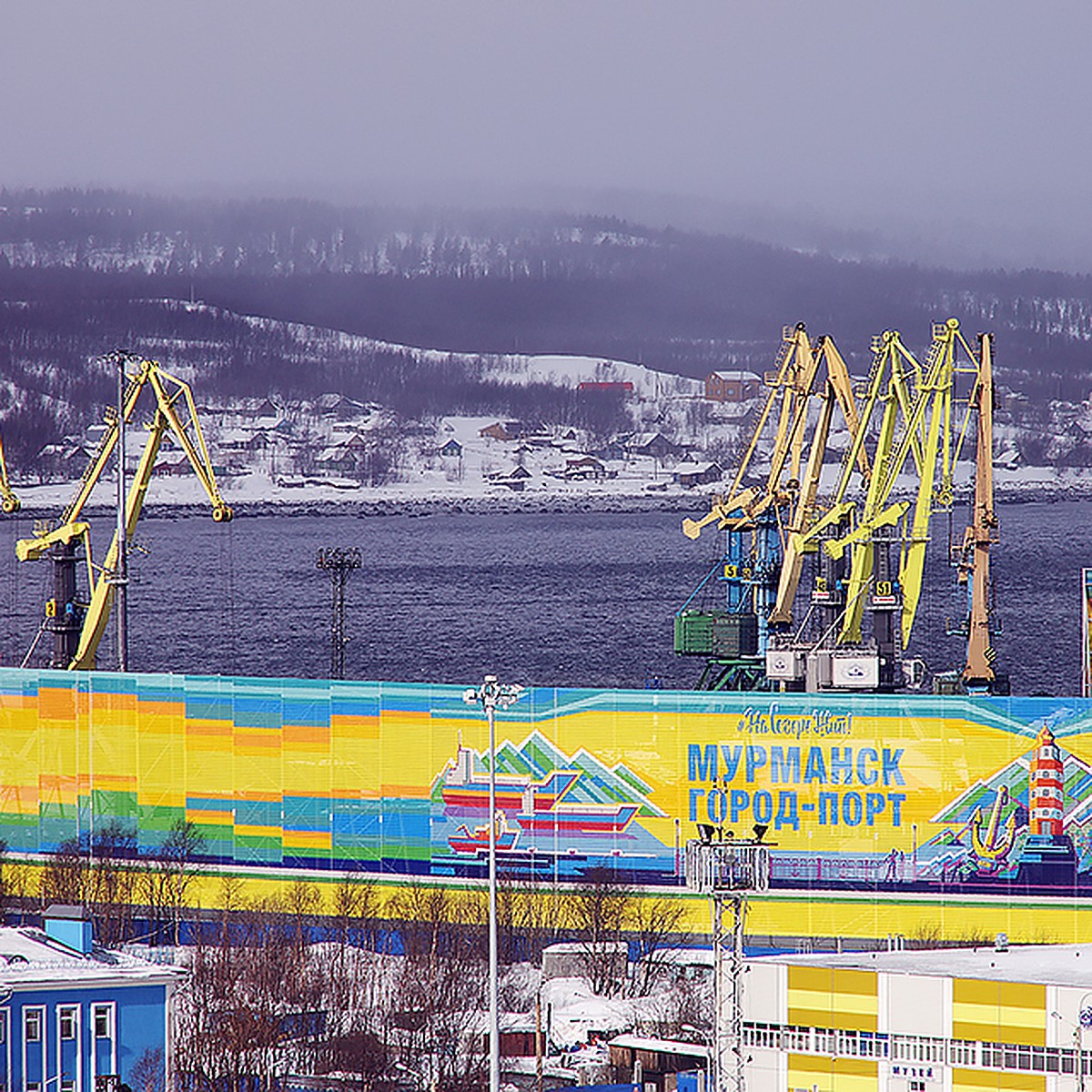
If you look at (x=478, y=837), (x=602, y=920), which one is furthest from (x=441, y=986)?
(x=478, y=837)

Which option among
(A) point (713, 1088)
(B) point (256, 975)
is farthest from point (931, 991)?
(B) point (256, 975)

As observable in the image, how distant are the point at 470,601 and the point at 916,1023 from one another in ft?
306

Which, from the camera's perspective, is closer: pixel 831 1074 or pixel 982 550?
pixel 831 1074

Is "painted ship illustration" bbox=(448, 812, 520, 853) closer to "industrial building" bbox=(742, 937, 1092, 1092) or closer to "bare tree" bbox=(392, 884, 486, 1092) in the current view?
"bare tree" bbox=(392, 884, 486, 1092)

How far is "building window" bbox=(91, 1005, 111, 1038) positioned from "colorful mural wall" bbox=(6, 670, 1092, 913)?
42.0ft

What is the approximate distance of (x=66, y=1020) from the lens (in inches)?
1010

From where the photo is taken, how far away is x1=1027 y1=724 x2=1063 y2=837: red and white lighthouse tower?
37.5 m

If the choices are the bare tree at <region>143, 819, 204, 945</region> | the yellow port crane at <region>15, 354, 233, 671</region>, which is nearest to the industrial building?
the bare tree at <region>143, 819, 204, 945</region>

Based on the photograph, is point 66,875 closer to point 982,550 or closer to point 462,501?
point 982,550

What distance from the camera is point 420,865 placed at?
1533 inches

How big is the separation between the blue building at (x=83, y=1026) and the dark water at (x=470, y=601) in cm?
5192

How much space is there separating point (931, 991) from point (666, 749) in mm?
13013

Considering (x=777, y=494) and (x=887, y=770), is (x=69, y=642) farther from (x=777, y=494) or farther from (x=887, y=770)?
(x=887, y=770)

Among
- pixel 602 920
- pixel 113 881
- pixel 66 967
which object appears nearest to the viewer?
pixel 66 967
